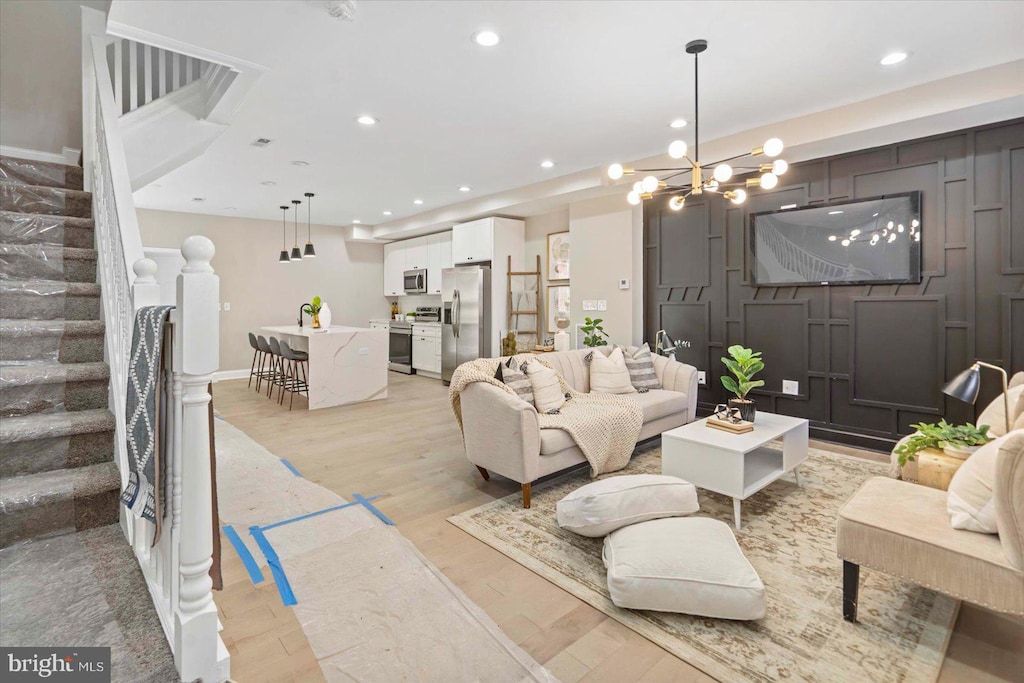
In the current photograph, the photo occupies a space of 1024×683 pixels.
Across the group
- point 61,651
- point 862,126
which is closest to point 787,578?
point 61,651

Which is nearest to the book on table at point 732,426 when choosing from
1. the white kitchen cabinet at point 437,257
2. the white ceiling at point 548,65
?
the white ceiling at point 548,65

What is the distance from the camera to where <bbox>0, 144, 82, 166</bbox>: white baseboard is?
10.7 ft

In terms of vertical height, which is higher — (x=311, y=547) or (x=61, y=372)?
(x=61, y=372)

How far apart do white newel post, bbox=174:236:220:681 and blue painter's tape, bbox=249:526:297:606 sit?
1.00 m

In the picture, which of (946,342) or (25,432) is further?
(946,342)

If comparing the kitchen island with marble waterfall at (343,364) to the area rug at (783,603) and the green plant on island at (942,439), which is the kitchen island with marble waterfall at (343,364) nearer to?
the area rug at (783,603)

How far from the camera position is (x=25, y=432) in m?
1.60

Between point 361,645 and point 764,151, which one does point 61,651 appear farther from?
point 764,151

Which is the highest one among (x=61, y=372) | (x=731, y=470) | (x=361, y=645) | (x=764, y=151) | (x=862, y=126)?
(x=862, y=126)

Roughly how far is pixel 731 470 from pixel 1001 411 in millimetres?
1689

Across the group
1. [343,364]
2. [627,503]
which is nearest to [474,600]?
[627,503]

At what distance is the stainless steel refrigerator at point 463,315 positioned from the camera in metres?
7.07

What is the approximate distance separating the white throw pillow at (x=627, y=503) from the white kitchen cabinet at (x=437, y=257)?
6.11 metres

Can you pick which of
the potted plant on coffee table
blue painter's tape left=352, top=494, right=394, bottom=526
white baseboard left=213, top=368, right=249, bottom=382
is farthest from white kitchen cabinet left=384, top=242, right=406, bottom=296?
the potted plant on coffee table
